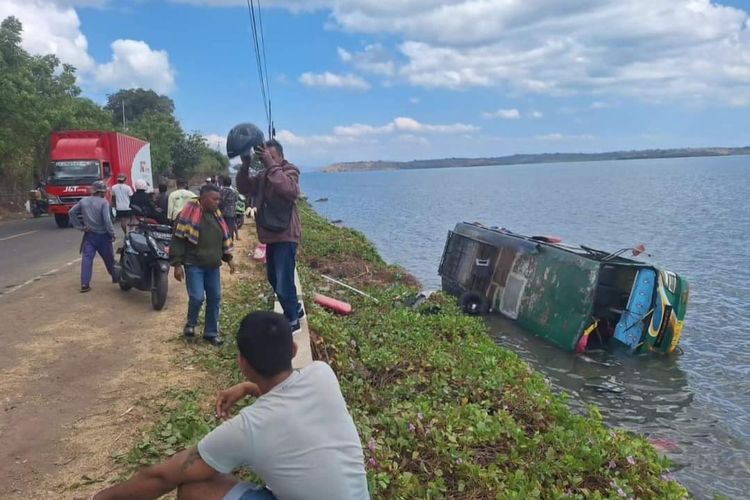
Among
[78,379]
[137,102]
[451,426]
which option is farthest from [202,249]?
[137,102]

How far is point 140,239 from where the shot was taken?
860cm

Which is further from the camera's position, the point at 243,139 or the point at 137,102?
the point at 137,102

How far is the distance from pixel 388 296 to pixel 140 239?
520cm

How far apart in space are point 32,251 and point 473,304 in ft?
35.2

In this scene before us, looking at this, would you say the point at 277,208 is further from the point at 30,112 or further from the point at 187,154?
the point at 187,154

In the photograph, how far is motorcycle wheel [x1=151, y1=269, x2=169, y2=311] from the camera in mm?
8195

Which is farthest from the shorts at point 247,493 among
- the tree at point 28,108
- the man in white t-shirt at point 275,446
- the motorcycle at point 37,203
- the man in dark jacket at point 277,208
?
the motorcycle at point 37,203

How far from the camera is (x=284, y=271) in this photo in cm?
609

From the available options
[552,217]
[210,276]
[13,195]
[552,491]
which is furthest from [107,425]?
[552,217]

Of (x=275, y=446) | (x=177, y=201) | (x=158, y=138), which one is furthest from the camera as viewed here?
(x=158, y=138)

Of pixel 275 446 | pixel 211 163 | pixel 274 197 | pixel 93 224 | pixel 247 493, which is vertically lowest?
pixel 211 163

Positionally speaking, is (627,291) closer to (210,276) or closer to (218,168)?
(210,276)

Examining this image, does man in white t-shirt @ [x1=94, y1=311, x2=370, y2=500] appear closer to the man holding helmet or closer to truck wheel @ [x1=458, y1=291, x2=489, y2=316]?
the man holding helmet

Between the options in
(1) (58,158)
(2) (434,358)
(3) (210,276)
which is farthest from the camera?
(1) (58,158)
